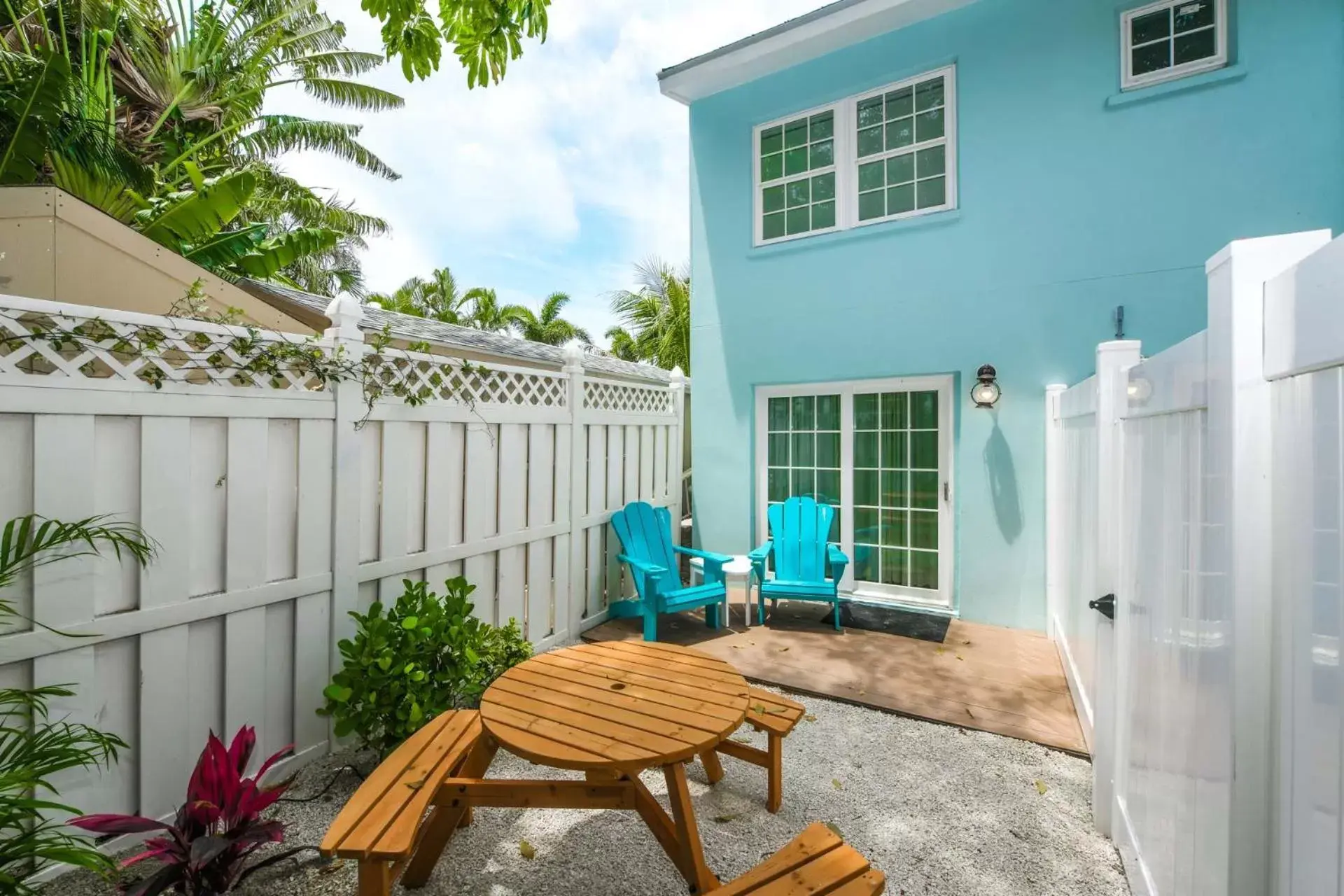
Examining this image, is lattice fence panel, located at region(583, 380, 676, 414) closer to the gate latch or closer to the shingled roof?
the shingled roof

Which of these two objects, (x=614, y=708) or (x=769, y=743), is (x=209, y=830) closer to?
(x=614, y=708)

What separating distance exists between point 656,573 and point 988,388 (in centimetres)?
309

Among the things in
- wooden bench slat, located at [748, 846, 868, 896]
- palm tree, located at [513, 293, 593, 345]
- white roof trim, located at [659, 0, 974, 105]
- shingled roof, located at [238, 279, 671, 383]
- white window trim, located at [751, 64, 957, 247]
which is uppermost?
palm tree, located at [513, 293, 593, 345]

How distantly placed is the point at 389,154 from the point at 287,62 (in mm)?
2706

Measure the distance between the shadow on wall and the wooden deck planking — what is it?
0.85 metres

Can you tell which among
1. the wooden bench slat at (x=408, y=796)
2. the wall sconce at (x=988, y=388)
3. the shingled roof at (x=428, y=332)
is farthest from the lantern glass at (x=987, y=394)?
the wooden bench slat at (x=408, y=796)

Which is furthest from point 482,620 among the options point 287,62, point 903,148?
point 287,62

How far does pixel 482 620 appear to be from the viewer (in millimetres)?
3768

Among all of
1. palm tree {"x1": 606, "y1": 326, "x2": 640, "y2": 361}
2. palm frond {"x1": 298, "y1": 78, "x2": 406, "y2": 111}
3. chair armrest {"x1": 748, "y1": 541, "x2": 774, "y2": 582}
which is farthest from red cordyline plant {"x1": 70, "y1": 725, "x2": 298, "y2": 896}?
palm tree {"x1": 606, "y1": 326, "x2": 640, "y2": 361}

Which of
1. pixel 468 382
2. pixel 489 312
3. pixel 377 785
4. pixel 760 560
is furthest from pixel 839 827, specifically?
pixel 489 312

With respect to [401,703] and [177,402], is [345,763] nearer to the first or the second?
[401,703]

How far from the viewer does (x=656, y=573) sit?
4336mm

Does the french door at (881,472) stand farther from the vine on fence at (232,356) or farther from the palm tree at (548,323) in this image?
the palm tree at (548,323)

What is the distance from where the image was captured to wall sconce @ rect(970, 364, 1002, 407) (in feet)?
15.5
